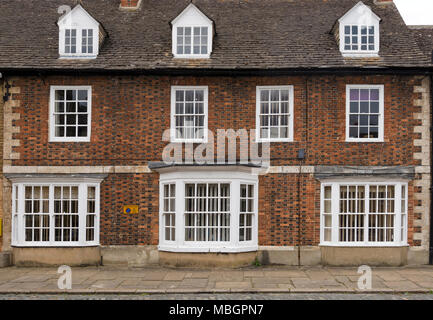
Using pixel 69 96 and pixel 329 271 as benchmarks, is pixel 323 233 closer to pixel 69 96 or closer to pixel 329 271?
pixel 329 271

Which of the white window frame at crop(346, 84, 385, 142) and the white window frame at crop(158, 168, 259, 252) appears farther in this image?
the white window frame at crop(346, 84, 385, 142)

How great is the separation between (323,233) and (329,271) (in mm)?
1288

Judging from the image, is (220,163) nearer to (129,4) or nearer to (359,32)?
(359,32)

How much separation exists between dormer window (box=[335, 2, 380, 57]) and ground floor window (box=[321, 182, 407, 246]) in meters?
4.52

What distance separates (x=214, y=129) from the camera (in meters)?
13.2

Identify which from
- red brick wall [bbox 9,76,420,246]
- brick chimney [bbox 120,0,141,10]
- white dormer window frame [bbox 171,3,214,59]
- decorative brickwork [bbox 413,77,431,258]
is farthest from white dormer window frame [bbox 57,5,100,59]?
decorative brickwork [bbox 413,77,431,258]

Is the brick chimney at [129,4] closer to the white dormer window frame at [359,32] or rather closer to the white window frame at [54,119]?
the white window frame at [54,119]

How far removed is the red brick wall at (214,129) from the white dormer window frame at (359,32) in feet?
3.66

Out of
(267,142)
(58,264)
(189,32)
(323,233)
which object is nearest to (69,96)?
(189,32)

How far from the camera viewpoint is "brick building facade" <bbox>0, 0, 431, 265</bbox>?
12812 mm

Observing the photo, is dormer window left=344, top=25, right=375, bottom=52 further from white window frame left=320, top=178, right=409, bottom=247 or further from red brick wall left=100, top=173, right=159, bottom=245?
red brick wall left=100, top=173, right=159, bottom=245

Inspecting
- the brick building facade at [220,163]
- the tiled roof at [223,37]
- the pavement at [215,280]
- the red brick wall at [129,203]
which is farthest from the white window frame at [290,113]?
the pavement at [215,280]

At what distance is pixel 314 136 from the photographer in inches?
516

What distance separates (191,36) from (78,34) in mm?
3894
